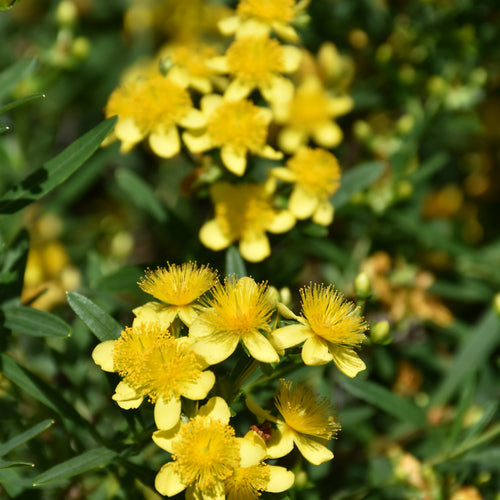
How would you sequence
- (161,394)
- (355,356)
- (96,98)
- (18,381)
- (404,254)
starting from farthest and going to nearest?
(96,98), (404,254), (18,381), (355,356), (161,394)

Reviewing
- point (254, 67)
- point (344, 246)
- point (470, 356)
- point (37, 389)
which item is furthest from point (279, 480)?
point (344, 246)

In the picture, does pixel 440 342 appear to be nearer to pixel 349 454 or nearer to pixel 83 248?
pixel 349 454

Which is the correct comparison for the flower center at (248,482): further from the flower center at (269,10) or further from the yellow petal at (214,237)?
the flower center at (269,10)

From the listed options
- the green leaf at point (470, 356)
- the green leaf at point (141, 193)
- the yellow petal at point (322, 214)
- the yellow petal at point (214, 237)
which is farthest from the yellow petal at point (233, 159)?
the green leaf at point (470, 356)

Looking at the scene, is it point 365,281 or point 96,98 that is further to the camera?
point 96,98

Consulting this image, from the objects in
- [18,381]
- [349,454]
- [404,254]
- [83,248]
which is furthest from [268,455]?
[83,248]

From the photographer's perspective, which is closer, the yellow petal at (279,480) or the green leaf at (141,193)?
the yellow petal at (279,480)
